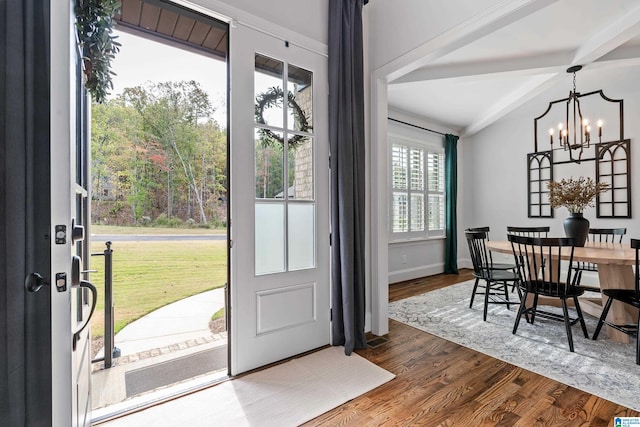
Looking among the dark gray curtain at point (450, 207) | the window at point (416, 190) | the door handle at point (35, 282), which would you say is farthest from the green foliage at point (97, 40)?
the dark gray curtain at point (450, 207)

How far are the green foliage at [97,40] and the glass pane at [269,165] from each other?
946 millimetres

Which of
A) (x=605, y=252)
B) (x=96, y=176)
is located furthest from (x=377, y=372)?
(x=96, y=176)

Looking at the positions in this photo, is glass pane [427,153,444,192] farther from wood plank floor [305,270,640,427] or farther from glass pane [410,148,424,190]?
wood plank floor [305,270,640,427]

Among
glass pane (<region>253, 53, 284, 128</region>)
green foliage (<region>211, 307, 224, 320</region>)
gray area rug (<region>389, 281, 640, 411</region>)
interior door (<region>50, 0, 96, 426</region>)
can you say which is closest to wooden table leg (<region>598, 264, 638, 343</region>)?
gray area rug (<region>389, 281, 640, 411</region>)

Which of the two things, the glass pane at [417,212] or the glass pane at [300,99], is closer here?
the glass pane at [300,99]

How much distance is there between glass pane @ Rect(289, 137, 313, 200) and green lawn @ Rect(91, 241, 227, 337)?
2.76m

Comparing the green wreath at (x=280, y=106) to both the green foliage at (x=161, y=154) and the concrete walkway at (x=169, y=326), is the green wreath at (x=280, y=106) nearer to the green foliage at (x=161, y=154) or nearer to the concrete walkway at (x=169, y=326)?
the concrete walkway at (x=169, y=326)

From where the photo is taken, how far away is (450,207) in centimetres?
523

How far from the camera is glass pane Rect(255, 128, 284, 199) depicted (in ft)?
6.96

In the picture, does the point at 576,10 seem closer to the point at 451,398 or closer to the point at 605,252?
the point at 605,252

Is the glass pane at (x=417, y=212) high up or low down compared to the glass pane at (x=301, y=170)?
down

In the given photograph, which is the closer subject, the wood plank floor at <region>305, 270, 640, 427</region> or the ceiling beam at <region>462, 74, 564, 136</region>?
the wood plank floor at <region>305, 270, 640, 427</region>

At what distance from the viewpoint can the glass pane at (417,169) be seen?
4879mm

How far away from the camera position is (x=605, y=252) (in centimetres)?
257
